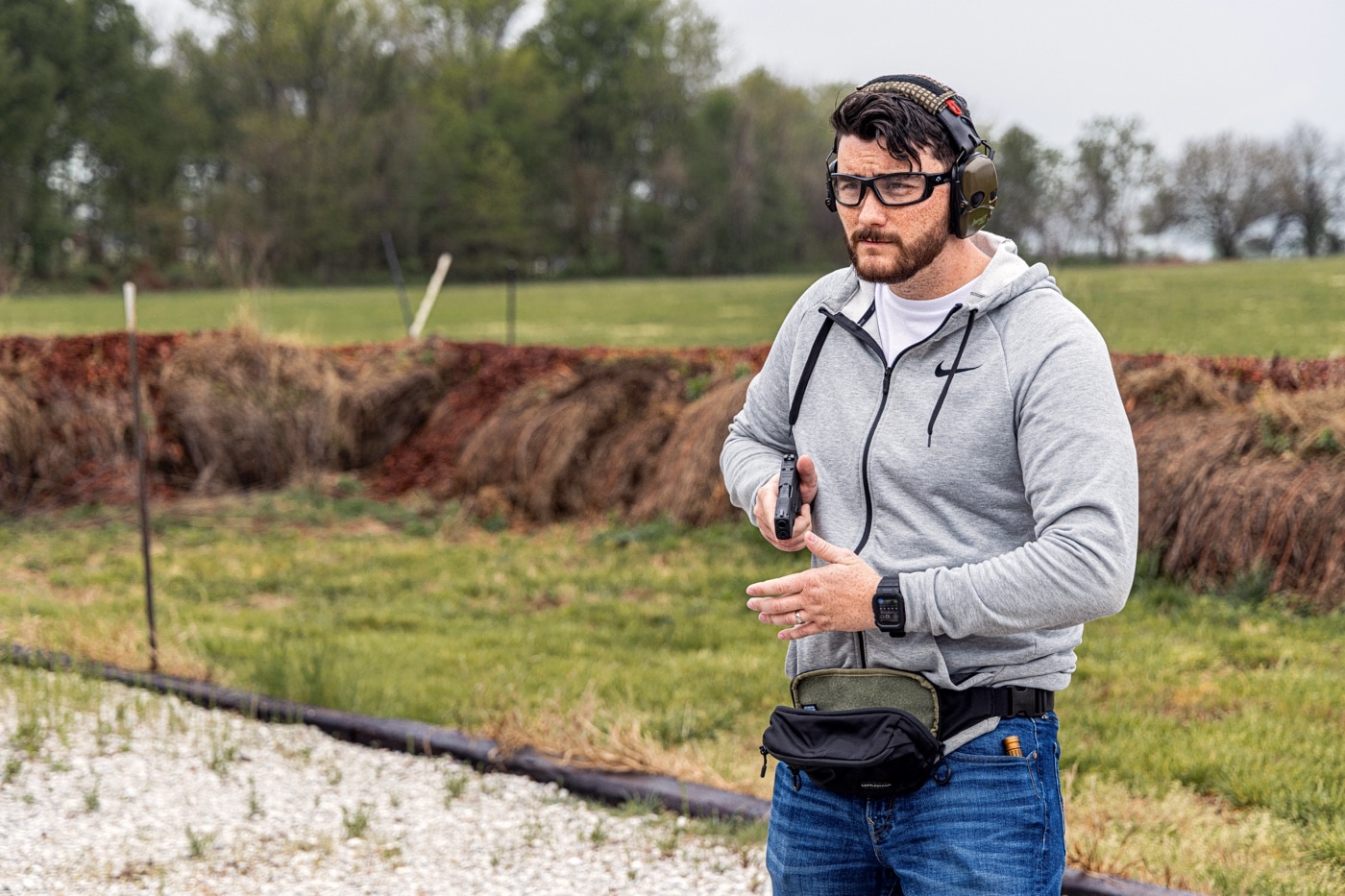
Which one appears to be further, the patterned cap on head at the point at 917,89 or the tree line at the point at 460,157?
the tree line at the point at 460,157

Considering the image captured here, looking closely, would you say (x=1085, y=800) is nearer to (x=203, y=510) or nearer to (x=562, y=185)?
(x=203, y=510)

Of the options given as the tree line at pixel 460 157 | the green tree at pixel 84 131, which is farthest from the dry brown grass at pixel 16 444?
the green tree at pixel 84 131

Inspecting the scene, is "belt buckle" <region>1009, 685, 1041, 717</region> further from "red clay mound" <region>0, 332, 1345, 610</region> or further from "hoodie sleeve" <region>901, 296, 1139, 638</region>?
"red clay mound" <region>0, 332, 1345, 610</region>

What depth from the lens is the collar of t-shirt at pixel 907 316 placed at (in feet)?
6.97

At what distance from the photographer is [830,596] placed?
79.4 inches

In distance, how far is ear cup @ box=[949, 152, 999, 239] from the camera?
206 centimetres

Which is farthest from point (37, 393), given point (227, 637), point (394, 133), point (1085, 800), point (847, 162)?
point (394, 133)

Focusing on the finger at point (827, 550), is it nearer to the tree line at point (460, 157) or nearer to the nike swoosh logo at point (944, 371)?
the nike swoosh logo at point (944, 371)

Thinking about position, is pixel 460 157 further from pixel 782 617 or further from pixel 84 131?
pixel 782 617

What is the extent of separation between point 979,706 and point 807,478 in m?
0.45

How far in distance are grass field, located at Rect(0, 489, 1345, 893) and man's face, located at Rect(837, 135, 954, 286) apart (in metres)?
2.52

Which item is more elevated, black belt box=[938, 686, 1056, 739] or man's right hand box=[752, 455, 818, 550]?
man's right hand box=[752, 455, 818, 550]

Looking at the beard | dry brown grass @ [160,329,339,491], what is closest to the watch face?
the beard

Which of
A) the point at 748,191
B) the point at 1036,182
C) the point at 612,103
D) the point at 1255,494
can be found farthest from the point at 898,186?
the point at 612,103
